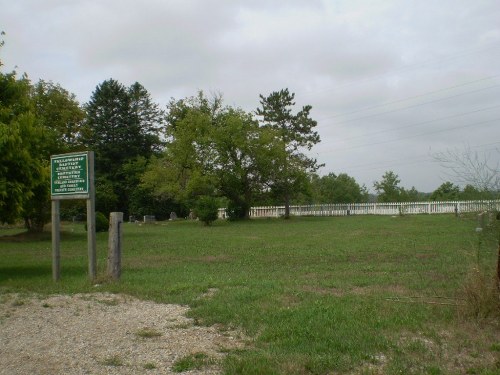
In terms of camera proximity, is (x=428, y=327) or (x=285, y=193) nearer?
(x=428, y=327)

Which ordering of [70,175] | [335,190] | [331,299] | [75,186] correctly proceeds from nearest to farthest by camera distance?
[331,299]
[75,186]
[70,175]
[335,190]

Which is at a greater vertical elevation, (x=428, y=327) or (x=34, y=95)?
(x=34, y=95)

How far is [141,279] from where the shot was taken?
40.0 feet

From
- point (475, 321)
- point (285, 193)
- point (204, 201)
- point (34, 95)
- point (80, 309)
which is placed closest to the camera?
point (475, 321)

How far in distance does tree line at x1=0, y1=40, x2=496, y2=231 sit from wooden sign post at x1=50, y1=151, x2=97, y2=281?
1.22m

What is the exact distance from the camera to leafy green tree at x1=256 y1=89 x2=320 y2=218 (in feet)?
168

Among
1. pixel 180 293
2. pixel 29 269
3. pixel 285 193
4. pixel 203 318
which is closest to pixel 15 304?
pixel 180 293

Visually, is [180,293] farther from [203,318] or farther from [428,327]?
[428,327]

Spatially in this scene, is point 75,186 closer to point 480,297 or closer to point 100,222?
point 480,297

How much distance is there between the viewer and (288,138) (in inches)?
2259

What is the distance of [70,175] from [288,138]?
4596 centimetres

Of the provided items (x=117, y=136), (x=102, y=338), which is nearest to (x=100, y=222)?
(x=102, y=338)

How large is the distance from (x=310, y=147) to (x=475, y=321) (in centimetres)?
5263

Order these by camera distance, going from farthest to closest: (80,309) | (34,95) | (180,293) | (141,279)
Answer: (34,95)
(141,279)
(180,293)
(80,309)
